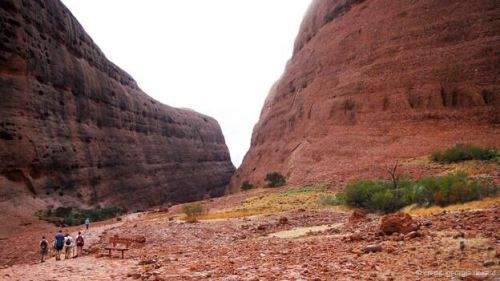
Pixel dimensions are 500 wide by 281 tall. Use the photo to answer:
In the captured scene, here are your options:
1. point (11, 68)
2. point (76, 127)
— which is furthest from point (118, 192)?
point (11, 68)

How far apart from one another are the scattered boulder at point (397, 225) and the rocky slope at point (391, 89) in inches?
862

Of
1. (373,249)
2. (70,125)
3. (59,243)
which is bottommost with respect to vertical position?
(373,249)

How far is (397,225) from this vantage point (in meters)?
9.48

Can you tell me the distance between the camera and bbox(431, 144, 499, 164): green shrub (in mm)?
28047

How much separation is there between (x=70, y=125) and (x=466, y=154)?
3058 centimetres

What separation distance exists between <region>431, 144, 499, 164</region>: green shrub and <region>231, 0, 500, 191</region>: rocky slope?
11.3 ft

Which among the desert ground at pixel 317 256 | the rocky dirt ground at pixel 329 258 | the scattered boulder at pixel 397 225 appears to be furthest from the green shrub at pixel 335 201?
the scattered boulder at pixel 397 225

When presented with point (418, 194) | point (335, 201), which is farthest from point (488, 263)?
point (335, 201)

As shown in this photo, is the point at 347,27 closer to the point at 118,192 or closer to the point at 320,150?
the point at 320,150

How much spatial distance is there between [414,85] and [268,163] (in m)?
18.5

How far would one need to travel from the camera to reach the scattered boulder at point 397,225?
9.34m

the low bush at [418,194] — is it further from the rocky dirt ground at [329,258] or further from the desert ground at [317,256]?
the rocky dirt ground at [329,258]

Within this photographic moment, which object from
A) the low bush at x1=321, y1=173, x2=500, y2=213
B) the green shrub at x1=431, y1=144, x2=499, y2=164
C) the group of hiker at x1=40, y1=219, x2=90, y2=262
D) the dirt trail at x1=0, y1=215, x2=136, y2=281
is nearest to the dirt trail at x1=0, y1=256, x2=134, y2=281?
the dirt trail at x1=0, y1=215, x2=136, y2=281

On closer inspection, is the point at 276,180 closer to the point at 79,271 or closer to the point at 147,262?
the point at 147,262
